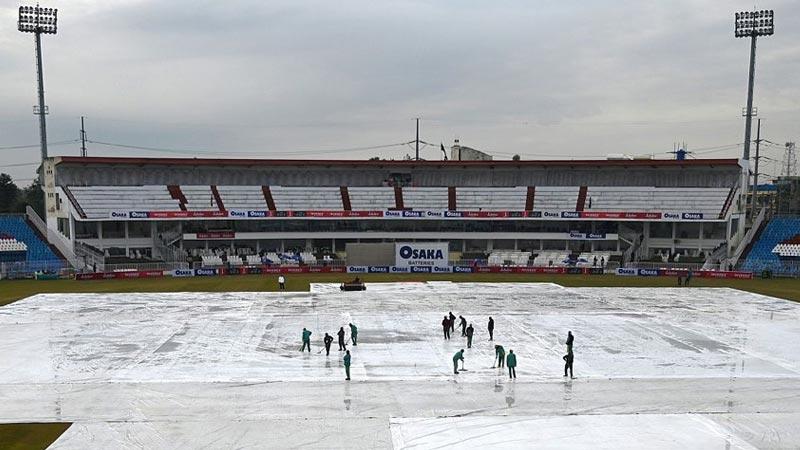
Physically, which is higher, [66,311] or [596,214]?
[596,214]

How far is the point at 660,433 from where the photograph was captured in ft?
55.1

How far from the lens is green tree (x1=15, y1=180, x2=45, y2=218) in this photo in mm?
92812

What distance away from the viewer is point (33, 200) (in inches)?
3976

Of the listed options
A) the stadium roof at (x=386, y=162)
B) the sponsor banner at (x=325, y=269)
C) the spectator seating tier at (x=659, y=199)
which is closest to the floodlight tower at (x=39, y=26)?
the stadium roof at (x=386, y=162)

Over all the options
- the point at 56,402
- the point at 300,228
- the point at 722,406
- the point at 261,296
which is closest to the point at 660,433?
the point at 722,406

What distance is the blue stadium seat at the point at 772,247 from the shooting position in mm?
55188

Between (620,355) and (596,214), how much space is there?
3879 centimetres

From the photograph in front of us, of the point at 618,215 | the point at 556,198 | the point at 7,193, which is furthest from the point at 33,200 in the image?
the point at 618,215

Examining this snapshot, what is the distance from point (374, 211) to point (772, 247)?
128ft

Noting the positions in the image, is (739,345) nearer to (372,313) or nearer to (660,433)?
(660,433)

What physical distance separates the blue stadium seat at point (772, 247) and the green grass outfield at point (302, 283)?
2.19 meters

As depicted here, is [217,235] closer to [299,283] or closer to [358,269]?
[358,269]

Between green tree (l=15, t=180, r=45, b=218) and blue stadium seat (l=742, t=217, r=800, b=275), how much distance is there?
3782 inches

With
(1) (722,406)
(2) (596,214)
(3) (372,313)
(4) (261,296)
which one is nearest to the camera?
(1) (722,406)
